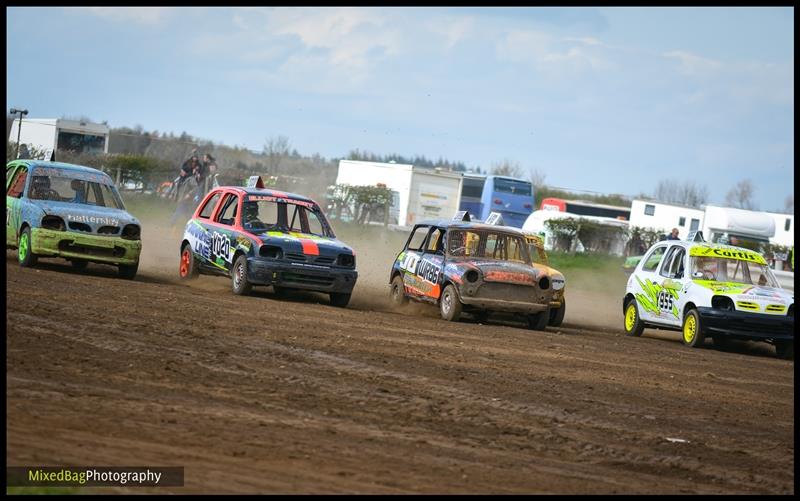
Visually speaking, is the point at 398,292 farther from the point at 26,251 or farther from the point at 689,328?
the point at 26,251

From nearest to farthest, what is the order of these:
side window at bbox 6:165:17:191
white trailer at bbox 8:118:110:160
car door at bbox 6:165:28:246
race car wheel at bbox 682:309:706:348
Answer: car door at bbox 6:165:28:246, race car wheel at bbox 682:309:706:348, side window at bbox 6:165:17:191, white trailer at bbox 8:118:110:160

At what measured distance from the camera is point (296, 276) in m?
15.6

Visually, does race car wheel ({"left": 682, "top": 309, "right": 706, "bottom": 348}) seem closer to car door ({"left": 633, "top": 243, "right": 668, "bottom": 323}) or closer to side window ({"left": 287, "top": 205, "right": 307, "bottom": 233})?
car door ({"left": 633, "top": 243, "right": 668, "bottom": 323})

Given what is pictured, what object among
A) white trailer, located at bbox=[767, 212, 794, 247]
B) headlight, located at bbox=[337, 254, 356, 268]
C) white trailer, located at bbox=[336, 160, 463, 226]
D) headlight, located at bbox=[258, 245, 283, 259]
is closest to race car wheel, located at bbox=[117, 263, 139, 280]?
headlight, located at bbox=[258, 245, 283, 259]

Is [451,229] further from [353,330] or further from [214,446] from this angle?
[214,446]

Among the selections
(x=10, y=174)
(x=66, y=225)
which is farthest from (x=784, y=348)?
(x=10, y=174)

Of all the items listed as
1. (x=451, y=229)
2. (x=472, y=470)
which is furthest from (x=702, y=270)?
(x=472, y=470)

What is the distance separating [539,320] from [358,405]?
8219 mm

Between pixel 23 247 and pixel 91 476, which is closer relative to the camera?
pixel 91 476

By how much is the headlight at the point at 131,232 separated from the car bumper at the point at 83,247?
0.07 metres

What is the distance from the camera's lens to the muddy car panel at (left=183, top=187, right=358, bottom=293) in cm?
1555

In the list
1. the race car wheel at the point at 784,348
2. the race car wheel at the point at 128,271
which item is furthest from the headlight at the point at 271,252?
the race car wheel at the point at 784,348

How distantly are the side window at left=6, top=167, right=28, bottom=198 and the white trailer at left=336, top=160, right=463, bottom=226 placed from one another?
2770 centimetres

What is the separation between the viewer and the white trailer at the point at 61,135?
132 feet
